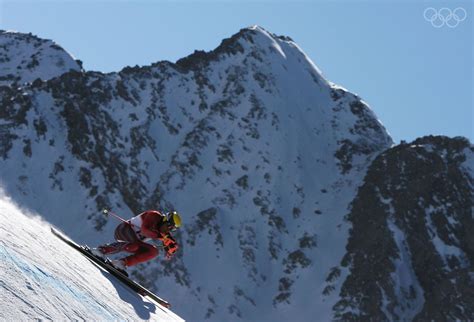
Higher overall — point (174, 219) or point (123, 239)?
point (174, 219)

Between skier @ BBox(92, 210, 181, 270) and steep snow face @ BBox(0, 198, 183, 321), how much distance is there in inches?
68.0

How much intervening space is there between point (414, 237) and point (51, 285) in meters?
109

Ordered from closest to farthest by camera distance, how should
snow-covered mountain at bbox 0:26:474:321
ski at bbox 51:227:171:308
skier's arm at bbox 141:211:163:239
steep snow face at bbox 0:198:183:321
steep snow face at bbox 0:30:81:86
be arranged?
steep snow face at bbox 0:198:183:321
ski at bbox 51:227:171:308
skier's arm at bbox 141:211:163:239
snow-covered mountain at bbox 0:26:474:321
steep snow face at bbox 0:30:81:86

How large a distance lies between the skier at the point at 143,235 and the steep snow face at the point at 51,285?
1.73 meters

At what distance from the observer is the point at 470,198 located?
393 feet

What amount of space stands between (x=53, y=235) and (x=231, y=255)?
104 metres

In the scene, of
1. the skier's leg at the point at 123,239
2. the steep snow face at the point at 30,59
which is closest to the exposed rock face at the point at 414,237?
the steep snow face at the point at 30,59

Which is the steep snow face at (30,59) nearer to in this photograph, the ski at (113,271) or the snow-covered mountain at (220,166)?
Answer: the snow-covered mountain at (220,166)

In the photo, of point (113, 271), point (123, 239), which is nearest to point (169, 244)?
→ point (123, 239)

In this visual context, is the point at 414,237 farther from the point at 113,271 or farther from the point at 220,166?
the point at 113,271

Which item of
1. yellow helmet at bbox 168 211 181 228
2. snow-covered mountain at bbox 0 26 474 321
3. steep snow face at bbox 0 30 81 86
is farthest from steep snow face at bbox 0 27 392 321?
yellow helmet at bbox 168 211 181 228

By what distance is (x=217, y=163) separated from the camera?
431ft

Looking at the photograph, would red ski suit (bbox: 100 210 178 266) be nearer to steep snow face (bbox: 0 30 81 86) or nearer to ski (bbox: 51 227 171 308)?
ski (bbox: 51 227 171 308)

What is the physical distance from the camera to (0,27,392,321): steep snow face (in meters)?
110
